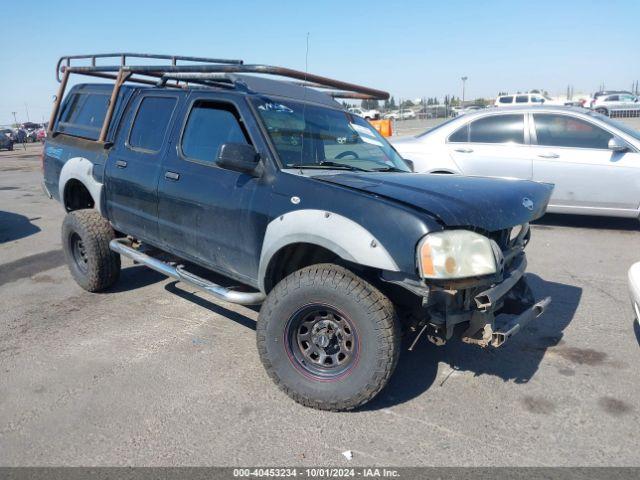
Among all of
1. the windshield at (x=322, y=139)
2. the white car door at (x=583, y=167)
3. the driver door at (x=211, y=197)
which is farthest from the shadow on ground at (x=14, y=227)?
the white car door at (x=583, y=167)

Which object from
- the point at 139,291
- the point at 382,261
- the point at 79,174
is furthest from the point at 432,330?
→ the point at 79,174

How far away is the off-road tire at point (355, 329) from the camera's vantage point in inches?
111

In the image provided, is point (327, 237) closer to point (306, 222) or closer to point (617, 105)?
point (306, 222)

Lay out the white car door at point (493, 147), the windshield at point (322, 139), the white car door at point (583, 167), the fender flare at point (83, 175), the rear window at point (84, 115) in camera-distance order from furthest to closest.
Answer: the white car door at point (493, 147) < the white car door at point (583, 167) < the rear window at point (84, 115) < the fender flare at point (83, 175) < the windshield at point (322, 139)

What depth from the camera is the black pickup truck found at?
2795 millimetres

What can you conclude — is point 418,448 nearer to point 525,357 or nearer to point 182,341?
point 525,357

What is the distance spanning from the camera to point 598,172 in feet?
22.7

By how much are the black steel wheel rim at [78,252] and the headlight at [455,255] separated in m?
3.78

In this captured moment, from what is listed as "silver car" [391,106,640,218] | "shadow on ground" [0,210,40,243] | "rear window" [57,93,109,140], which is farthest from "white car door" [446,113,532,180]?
"shadow on ground" [0,210,40,243]

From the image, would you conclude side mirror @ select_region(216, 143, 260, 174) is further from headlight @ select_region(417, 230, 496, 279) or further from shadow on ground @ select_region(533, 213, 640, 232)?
shadow on ground @ select_region(533, 213, 640, 232)

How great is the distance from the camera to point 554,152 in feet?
23.5

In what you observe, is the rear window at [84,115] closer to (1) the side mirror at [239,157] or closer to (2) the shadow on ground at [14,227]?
(1) the side mirror at [239,157]

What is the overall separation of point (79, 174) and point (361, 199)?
329 cm

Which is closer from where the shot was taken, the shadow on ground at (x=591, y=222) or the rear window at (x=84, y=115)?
the rear window at (x=84, y=115)
